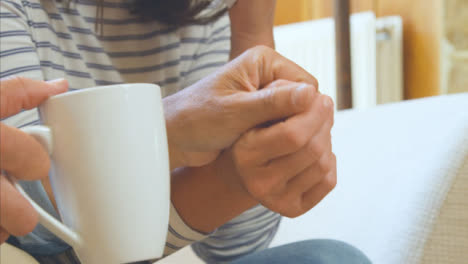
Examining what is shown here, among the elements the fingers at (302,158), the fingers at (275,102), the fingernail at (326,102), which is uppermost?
the fingers at (275,102)

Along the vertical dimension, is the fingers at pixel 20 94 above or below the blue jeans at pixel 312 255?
above

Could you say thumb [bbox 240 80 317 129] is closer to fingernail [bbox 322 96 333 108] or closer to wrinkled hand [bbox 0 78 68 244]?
Answer: fingernail [bbox 322 96 333 108]

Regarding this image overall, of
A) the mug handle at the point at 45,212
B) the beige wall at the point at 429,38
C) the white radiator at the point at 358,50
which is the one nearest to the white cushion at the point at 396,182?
the mug handle at the point at 45,212

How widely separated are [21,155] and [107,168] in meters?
0.05

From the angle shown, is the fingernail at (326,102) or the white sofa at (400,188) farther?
the white sofa at (400,188)


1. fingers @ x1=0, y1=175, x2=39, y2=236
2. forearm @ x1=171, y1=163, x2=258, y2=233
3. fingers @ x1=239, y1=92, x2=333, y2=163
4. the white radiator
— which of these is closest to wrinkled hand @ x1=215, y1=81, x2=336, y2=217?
fingers @ x1=239, y1=92, x2=333, y2=163

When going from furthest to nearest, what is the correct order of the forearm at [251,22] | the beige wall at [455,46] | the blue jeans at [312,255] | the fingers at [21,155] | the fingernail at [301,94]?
the beige wall at [455,46]
the forearm at [251,22]
the blue jeans at [312,255]
the fingernail at [301,94]
the fingers at [21,155]

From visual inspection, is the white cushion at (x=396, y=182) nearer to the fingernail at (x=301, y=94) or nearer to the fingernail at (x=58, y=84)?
the fingernail at (x=301, y=94)

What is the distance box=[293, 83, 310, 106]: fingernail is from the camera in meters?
0.44

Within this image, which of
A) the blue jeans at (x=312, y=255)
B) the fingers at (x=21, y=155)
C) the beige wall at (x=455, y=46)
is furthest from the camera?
the beige wall at (x=455, y=46)

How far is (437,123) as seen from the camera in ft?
2.31

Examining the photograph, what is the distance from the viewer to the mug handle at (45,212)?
33 centimetres

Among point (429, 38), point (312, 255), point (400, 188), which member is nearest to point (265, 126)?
point (312, 255)

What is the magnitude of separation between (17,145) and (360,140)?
0.63 meters
